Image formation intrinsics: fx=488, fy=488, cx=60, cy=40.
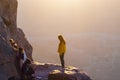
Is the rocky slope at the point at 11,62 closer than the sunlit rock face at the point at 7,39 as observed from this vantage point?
No

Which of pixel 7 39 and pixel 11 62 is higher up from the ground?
pixel 7 39

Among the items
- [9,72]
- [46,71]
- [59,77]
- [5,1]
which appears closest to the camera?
[9,72]

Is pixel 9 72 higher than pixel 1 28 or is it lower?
lower

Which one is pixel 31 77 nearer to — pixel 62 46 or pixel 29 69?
pixel 29 69

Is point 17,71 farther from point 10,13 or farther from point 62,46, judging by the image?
point 10,13

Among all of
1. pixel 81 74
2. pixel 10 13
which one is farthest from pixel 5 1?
pixel 81 74

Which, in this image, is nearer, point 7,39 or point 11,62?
point 11,62

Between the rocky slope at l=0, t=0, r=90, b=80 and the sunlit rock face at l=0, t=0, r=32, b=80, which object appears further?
the rocky slope at l=0, t=0, r=90, b=80

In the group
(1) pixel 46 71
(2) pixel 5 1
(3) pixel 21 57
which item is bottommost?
(1) pixel 46 71

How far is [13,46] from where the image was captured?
31797mm

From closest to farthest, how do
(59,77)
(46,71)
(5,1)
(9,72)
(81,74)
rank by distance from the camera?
(9,72) → (59,77) → (81,74) → (46,71) → (5,1)

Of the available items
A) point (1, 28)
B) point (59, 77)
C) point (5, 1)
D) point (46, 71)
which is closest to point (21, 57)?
point (59, 77)

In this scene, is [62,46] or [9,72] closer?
[9,72]

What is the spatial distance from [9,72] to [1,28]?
6.60m
